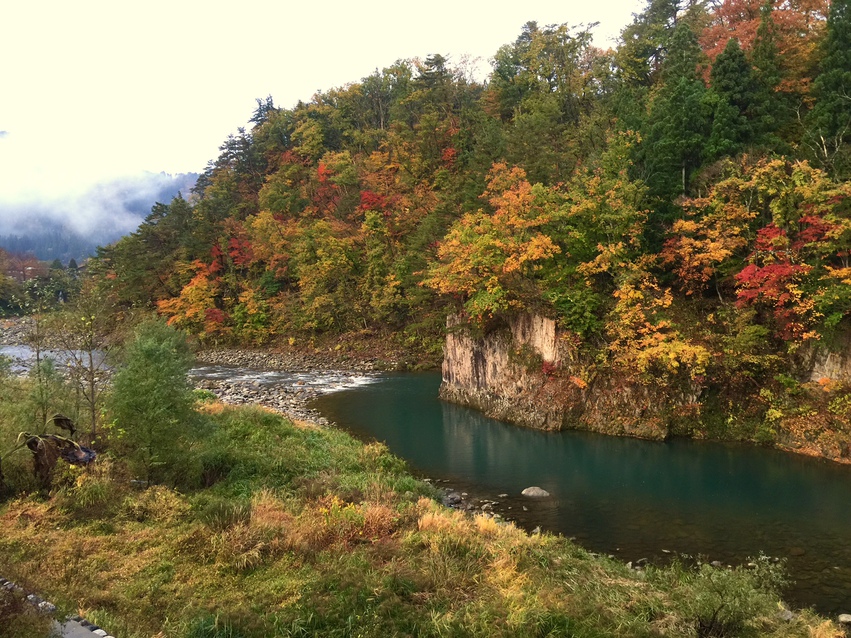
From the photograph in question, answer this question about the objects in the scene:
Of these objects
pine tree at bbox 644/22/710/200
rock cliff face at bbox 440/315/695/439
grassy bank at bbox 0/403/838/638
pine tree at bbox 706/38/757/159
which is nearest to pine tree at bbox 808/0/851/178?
pine tree at bbox 706/38/757/159

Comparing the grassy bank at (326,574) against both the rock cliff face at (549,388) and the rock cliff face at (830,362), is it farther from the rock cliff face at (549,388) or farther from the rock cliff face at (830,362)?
the rock cliff face at (830,362)

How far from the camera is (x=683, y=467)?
64.3 feet

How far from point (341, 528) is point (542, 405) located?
16262 mm

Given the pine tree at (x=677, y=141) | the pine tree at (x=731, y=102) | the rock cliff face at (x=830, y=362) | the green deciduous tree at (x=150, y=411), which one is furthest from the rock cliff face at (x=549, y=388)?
the green deciduous tree at (x=150, y=411)

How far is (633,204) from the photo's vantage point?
24406mm

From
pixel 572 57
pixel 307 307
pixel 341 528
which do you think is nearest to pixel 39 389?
pixel 341 528

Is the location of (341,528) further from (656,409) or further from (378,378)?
(378,378)

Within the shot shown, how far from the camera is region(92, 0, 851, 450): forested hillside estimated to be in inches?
840

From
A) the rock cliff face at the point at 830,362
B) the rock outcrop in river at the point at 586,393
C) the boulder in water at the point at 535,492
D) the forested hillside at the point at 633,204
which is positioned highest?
the forested hillside at the point at 633,204

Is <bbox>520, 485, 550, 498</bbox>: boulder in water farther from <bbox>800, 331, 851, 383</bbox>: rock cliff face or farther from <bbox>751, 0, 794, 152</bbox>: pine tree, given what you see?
<bbox>751, 0, 794, 152</bbox>: pine tree

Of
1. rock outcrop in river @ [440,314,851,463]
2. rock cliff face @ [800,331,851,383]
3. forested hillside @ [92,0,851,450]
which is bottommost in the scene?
rock outcrop in river @ [440,314,851,463]

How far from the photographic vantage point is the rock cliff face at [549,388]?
23.3 meters

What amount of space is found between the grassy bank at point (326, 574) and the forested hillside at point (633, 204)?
46.0ft

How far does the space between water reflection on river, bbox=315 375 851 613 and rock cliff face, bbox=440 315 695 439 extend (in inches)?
36.3
